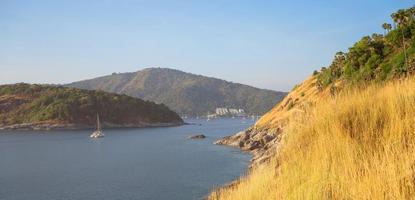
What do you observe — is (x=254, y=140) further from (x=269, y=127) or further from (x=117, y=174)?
(x=117, y=174)

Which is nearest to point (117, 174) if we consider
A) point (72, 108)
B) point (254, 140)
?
point (254, 140)

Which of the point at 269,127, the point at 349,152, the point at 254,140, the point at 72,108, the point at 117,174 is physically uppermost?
the point at 72,108

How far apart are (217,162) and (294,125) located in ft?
163

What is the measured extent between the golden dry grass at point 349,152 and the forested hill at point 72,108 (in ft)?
507

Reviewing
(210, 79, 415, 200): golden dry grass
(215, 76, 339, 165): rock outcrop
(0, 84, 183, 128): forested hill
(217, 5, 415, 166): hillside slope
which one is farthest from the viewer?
(0, 84, 183, 128): forested hill

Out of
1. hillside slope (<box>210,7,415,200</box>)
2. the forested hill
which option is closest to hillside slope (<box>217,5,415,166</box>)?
hillside slope (<box>210,7,415,200</box>)

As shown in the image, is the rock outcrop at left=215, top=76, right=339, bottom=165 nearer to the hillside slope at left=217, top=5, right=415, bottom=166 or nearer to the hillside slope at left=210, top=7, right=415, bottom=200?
the hillside slope at left=217, top=5, right=415, bottom=166

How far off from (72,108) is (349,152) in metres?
161

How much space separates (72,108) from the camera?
15825 cm

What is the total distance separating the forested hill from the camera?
155250mm

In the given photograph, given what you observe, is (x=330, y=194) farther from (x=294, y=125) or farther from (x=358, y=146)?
(x=294, y=125)

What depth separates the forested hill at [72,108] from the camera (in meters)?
155

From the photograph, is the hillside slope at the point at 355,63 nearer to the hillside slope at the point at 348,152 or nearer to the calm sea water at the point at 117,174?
the calm sea water at the point at 117,174

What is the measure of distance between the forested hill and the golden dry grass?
6084 inches
